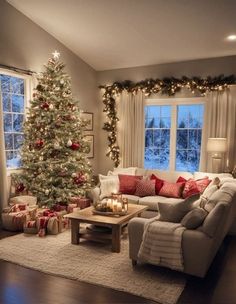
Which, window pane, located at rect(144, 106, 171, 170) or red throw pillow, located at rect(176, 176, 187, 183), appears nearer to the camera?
red throw pillow, located at rect(176, 176, 187, 183)

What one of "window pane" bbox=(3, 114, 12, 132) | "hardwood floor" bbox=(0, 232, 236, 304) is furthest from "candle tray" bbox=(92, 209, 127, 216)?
"window pane" bbox=(3, 114, 12, 132)

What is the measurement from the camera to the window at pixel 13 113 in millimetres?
5254

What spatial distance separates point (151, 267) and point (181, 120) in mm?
3713

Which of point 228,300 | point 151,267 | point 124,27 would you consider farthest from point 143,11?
point 228,300

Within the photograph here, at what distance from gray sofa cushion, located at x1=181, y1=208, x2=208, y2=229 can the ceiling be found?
289 centimetres

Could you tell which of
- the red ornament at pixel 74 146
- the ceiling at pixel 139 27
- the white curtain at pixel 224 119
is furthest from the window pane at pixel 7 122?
the white curtain at pixel 224 119

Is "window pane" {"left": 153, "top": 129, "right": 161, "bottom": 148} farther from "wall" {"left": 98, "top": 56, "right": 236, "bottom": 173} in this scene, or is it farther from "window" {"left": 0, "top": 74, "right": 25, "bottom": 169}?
"window" {"left": 0, "top": 74, "right": 25, "bottom": 169}

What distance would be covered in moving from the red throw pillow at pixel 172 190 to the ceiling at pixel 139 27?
8.41 feet

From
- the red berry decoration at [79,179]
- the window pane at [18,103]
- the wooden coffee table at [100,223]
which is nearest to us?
the wooden coffee table at [100,223]

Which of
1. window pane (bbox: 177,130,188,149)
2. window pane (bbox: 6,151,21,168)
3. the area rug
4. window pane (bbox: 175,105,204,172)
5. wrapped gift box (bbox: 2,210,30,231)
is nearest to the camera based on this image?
the area rug

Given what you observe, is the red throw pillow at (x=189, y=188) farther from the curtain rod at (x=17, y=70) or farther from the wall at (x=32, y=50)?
the curtain rod at (x=17, y=70)

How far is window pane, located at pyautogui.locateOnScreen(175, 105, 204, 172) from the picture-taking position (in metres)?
6.22

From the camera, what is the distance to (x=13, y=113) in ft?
17.7

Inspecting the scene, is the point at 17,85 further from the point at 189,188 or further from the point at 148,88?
the point at 189,188
